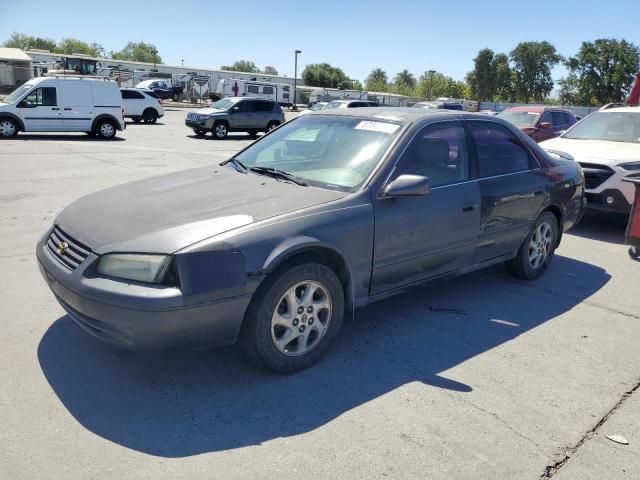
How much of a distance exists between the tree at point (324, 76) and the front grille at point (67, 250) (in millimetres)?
91599

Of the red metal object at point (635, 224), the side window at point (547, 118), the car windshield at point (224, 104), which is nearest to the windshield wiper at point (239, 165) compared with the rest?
the red metal object at point (635, 224)

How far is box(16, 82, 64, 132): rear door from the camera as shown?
17.3 meters

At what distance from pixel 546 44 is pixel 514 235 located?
9158cm

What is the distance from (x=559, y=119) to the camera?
15508mm

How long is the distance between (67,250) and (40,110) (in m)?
16.4

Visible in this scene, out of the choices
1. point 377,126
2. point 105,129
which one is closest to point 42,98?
point 105,129

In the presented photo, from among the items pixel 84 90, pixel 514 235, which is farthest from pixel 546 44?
pixel 514 235

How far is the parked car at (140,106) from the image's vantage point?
26.0m

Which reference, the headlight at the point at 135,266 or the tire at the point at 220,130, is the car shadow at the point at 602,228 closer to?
the headlight at the point at 135,266

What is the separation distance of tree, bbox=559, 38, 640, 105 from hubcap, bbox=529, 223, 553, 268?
235ft

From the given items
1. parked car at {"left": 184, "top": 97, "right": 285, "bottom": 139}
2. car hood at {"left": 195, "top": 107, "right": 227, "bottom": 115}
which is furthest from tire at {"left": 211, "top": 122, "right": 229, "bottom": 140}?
car hood at {"left": 195, "top": 107, "right": 227, "bottom": 115}

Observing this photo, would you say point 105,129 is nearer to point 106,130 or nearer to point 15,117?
point 106,130

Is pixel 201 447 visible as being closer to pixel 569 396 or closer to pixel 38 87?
pixel 569 396

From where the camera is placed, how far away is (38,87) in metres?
17.3
